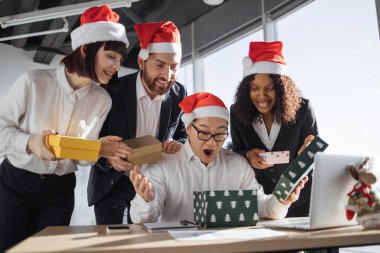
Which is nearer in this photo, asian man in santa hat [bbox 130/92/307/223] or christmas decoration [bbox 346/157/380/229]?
christmas decoration [bbox 346/157/380/229]

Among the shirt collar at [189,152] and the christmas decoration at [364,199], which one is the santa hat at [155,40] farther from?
the christmas decoration at [364,199]

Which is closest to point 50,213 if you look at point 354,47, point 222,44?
point 354,47

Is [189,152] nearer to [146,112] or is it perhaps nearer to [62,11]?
[146,112]

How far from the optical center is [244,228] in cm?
143

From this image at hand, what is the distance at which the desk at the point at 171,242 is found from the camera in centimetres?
104

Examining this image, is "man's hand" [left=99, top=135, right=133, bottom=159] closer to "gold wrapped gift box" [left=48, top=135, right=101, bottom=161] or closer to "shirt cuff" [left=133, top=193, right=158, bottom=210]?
"gold wrapped gift box" [left=48, top=135, right=101, bottom=161]

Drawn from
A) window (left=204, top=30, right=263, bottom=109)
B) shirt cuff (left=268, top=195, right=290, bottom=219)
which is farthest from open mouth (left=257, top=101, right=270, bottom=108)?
window (left=204, top=30, right=263, bottom=109)

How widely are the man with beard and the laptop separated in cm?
97

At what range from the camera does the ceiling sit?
15.5 ft

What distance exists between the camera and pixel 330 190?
136 centimetres

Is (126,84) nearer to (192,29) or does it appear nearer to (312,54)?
(312,54)

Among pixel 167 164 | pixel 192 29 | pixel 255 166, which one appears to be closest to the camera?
pixel 167 164

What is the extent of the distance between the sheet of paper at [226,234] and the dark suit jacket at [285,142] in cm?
102

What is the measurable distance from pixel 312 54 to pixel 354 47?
1.58 ft
